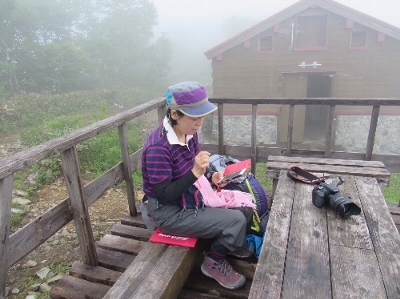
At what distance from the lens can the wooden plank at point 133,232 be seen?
9.82 feet

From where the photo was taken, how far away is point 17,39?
2084 centimetres

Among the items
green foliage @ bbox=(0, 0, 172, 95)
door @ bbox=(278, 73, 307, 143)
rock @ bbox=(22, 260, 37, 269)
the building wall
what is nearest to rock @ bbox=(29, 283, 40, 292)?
rock @ bbox=(22, 260, 37, 269)

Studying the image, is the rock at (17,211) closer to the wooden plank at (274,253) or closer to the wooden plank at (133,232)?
the wooden plank at (133,232)

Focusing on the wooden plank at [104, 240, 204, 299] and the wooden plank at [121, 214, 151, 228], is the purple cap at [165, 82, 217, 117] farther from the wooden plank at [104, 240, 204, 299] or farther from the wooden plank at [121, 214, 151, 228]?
the wooden plank at [121, 214, 151, 228]

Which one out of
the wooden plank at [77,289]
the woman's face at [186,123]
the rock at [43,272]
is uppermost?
the woman's face at [186,123]

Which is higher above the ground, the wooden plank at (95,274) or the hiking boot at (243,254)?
the hiking boot at (243,254)

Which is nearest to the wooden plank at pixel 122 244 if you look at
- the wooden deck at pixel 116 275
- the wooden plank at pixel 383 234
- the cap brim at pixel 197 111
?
the wooden deck at pixel 116 275

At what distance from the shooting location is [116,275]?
8.32 ft

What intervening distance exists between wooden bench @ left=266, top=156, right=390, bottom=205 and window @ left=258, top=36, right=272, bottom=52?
1206 cm

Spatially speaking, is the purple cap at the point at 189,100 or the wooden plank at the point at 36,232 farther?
the purple cap at the point at 189,100

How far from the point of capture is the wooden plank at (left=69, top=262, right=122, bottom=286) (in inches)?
98.0

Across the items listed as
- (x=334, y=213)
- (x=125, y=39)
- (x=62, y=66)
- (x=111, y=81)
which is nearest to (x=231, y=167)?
(x=334, y=213)

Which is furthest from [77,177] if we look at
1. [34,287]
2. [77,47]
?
[77,47]

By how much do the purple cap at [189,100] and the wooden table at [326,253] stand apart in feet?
2.76
